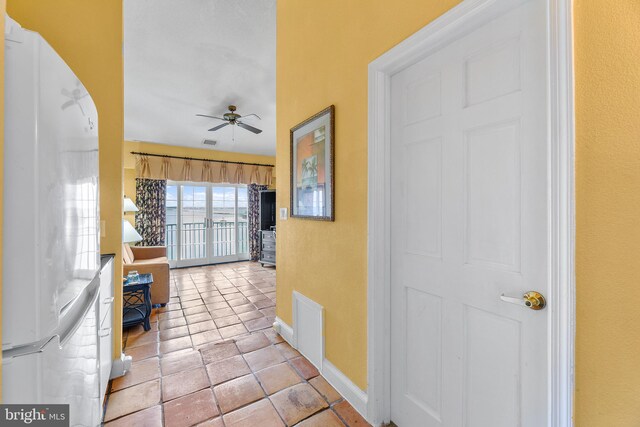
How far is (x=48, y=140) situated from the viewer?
0.65m

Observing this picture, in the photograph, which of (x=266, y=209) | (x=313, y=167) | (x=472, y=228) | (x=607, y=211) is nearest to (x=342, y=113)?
(x=313, y=167)

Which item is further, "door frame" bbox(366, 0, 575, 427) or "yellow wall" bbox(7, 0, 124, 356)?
"yellow wall" bbox(7, 0, 124, 356)

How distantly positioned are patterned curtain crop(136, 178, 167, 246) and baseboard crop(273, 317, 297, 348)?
4.01 m

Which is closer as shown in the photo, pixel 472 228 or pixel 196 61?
pixel 472 228

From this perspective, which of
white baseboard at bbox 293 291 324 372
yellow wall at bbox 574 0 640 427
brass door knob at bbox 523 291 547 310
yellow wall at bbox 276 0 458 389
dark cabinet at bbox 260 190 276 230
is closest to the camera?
yellow wall at bbox 574 0 640 427

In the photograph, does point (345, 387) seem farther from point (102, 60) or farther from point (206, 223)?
point (206, 223)

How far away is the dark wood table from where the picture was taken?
270 cm

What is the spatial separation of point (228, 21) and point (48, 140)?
2.02 metres

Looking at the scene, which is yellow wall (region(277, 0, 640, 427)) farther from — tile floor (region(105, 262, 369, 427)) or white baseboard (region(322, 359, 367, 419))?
tile floor (region(105, 262, 369, 427))

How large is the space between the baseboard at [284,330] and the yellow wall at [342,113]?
474 mm

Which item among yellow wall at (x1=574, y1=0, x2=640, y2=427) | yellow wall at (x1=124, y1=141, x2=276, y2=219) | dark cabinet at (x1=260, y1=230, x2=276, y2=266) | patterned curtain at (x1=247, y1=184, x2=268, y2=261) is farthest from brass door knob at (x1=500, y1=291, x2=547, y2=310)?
yellow wall at (x1=124, y1=141, x2=276, y2=219)

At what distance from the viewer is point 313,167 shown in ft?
6.50
